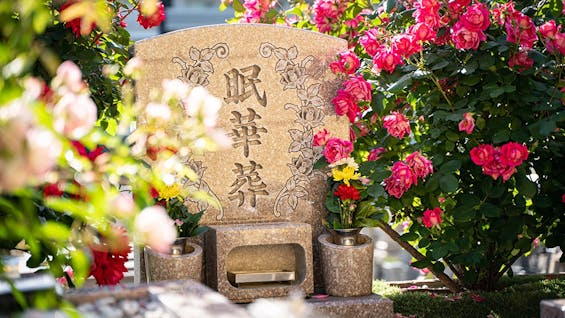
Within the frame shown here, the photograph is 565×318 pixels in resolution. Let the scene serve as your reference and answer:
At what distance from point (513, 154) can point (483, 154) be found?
0.10m

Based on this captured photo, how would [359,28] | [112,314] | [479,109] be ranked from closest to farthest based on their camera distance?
[112,314], [479,109], [359,28]

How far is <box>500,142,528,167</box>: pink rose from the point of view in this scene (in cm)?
288

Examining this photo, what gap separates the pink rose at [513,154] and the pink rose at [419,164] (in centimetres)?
27

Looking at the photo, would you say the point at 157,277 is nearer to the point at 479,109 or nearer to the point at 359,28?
the point at 479,109

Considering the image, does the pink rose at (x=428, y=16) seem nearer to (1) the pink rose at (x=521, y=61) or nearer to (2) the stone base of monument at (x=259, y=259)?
(1) the pink rose at (x=521, y=61)

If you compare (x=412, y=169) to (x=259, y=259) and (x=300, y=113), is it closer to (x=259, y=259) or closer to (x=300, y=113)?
(x=300, y=113)

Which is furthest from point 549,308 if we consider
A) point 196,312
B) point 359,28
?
point 359,28

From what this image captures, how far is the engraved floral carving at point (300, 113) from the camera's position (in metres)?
3.45

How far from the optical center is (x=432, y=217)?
3.20 metres

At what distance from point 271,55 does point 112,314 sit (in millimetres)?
1946

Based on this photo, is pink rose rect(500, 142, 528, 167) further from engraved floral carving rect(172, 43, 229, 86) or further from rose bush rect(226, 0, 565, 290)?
engraved floral carving rect(172, 43, 229, 86)

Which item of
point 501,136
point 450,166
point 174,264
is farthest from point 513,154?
point 174,264

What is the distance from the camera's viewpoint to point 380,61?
10.3 ft

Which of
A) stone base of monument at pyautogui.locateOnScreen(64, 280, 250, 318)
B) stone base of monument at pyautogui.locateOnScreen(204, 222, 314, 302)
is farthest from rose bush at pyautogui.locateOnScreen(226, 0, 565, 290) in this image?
stone base of monument at pyautogui.locateOnScreen(64, 280, 250, 318)
